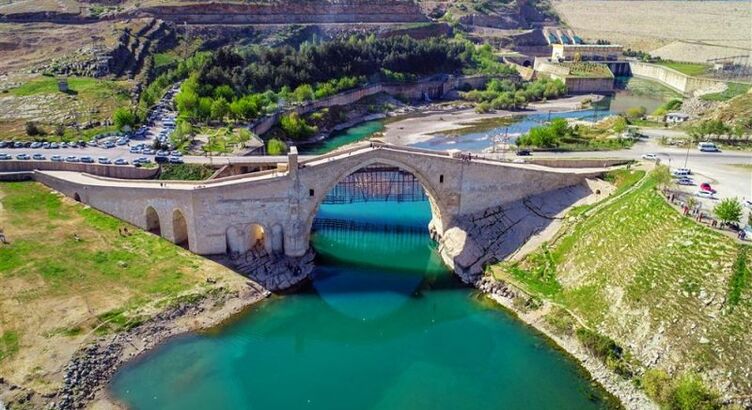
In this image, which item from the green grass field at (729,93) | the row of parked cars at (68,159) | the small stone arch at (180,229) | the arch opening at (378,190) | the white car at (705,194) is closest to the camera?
the white car at (705,194)

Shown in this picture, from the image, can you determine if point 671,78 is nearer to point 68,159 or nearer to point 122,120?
point 122,120

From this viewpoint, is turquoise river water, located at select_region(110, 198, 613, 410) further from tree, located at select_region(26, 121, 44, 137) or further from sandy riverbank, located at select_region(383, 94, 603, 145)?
sandy riverbank, located at select_region(383, 94, 603, 145)

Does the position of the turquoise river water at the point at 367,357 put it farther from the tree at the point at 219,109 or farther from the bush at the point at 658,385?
the tree at the point at 219,109

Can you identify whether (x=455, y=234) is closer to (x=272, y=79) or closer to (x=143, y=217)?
(x=143, y=217)

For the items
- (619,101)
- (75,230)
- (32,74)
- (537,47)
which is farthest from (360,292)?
(537,47)

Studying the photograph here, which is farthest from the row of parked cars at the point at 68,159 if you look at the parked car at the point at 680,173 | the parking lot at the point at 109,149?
the parked car at the point at 680,173

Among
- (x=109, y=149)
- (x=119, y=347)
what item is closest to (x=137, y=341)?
(x=119, y=347)

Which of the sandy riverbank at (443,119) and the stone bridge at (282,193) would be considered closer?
the stone bridge at (282,193)
